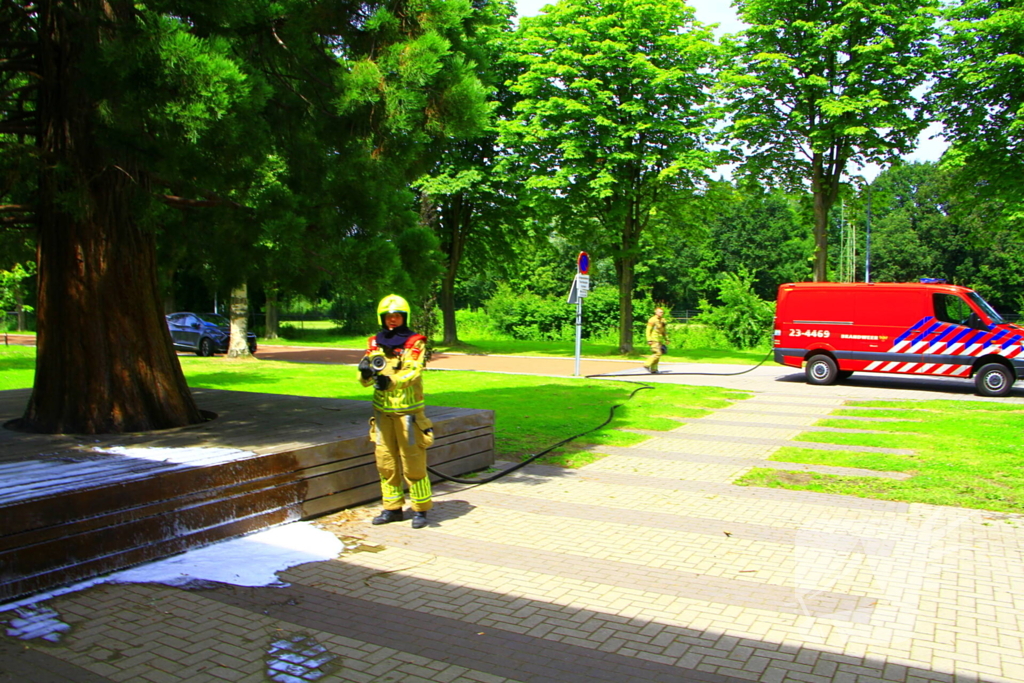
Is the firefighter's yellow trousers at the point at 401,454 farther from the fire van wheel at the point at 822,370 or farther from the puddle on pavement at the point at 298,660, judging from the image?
the fire van wheel at the point at 822,370

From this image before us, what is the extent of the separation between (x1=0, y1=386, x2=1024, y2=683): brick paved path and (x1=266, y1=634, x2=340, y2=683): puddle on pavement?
0.04 feet

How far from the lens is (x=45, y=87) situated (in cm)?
779

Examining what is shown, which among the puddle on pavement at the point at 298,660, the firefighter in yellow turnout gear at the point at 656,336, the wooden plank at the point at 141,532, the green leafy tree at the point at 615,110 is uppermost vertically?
the green leafy tree at the point at 615,110

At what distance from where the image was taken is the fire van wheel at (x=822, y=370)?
61.6ft

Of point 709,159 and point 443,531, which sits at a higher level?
point 709,159

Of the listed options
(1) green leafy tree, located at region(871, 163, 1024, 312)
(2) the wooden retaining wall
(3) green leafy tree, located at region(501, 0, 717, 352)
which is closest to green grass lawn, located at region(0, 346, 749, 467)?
(2) the wooden retaining wall

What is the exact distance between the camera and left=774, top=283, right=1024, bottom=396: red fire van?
16.9 meters

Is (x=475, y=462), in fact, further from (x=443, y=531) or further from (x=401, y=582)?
(x=401, y=582)

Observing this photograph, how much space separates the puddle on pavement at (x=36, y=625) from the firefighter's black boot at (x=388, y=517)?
2.57 meters

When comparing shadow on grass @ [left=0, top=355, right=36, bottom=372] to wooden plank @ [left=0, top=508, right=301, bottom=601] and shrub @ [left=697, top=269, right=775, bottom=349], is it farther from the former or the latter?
shrub @ [left=697, top=269, right=775, bottom=349]

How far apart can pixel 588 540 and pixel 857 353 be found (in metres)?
14.2

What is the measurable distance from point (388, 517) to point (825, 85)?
75.8 ft

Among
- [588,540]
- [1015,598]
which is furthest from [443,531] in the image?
[1015,598]

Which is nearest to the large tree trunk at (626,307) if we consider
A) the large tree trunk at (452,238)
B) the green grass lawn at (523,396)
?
the large tree trunk at (452,238)
